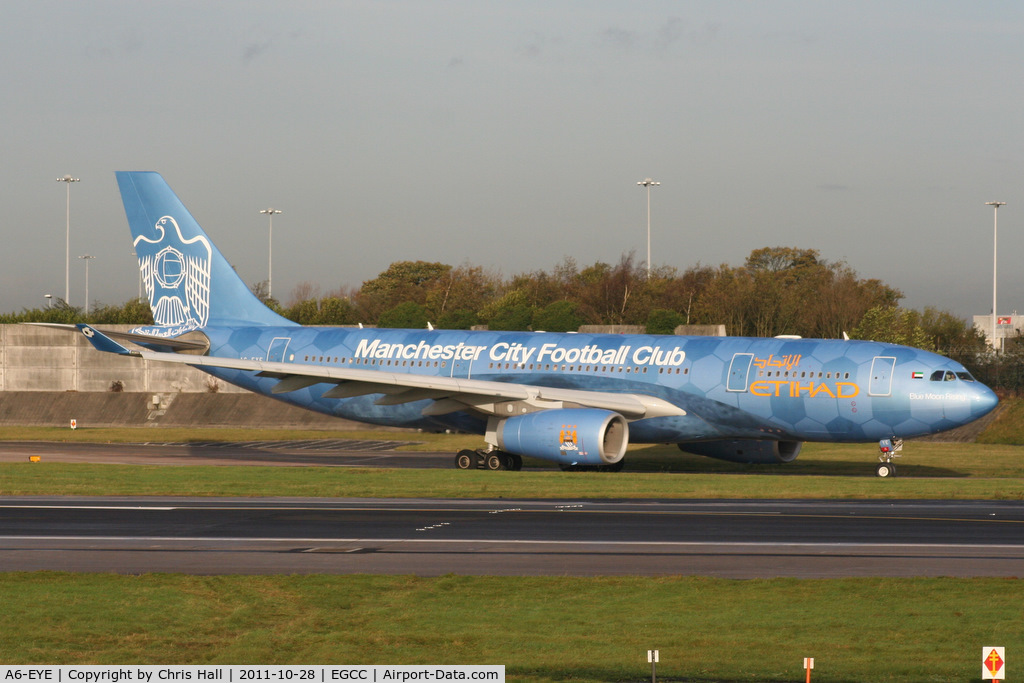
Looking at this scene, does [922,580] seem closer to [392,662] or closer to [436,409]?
[392,662]

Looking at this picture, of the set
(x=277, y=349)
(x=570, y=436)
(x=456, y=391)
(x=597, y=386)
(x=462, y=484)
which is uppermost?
(x=277, y=349)

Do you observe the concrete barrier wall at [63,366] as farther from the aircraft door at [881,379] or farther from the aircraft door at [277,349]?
the aircraft door at [881,379]

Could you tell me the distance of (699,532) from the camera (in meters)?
21.8

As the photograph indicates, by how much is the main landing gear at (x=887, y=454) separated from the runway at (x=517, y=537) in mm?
7410

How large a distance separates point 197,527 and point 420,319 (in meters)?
59.5

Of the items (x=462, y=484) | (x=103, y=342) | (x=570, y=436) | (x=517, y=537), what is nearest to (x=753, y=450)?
(x=570, y=436)

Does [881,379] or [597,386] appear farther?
[597,386]

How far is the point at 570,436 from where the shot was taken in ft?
111

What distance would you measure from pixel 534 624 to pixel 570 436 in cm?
1982

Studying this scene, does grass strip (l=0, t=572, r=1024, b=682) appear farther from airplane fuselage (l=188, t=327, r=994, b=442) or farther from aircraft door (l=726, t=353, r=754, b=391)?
aircraft door (l=726, t=353, r=754, b=391)

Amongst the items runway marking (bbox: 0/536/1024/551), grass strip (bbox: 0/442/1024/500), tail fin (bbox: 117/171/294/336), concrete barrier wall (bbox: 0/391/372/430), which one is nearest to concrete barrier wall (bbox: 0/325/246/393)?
concrete barrier wall (bbox: 0/391/372/430)

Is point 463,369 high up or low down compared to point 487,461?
up

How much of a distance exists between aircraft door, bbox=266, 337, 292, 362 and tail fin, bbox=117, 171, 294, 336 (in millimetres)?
2065

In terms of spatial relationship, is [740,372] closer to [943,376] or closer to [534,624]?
[943,376]
